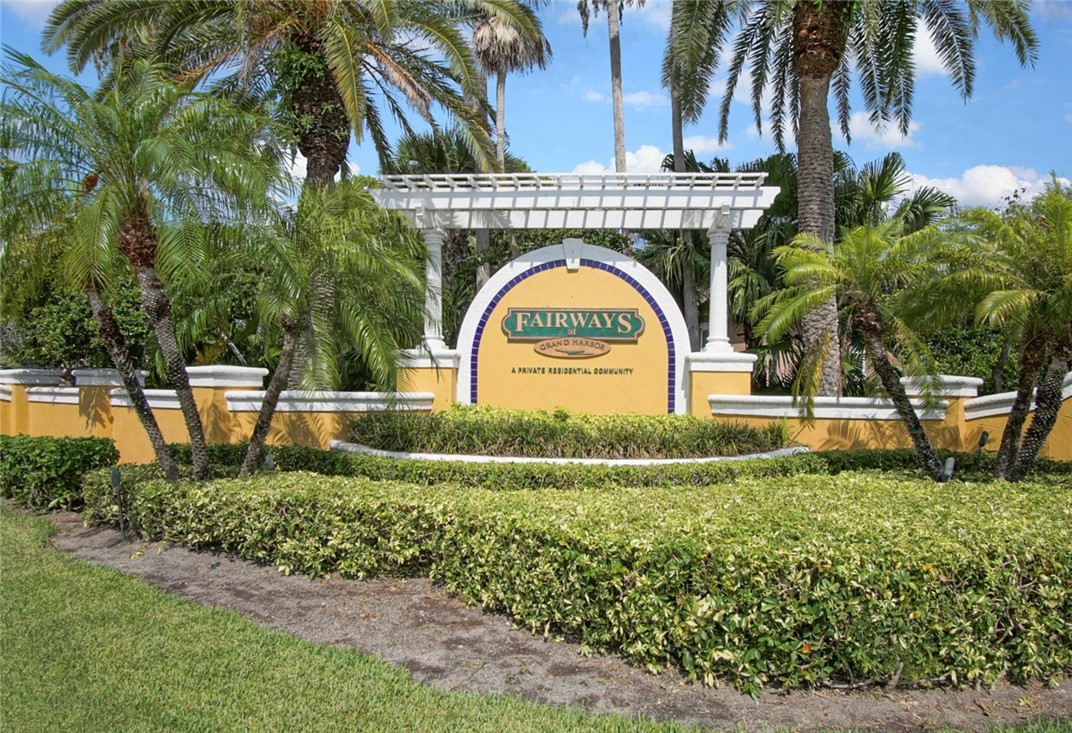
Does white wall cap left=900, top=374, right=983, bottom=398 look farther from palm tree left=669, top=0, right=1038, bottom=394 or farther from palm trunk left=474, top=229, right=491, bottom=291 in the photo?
A: palm trunk left=474, top=229, right=491, bottom=291

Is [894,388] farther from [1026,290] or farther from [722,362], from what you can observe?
[722,362]

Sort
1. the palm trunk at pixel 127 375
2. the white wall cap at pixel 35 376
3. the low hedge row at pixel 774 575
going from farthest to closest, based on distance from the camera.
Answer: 1. the white wall cap at pixel 35 376
2. the palm trunk at pixel 127 375
3. the low hedge row at pixel 774 575

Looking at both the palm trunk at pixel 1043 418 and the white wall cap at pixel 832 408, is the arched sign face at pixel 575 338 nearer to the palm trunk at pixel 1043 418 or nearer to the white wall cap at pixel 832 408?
the white wall cap at pixel 832 408

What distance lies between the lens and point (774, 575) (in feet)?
15.5

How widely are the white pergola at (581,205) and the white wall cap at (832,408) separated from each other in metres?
1.42

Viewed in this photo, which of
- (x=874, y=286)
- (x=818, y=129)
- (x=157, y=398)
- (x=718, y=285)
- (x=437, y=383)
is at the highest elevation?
(x=818, y=129)

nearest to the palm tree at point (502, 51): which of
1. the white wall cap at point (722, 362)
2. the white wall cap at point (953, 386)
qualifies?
the white wall cap at point (722, 362)

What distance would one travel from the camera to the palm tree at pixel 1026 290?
8.06m

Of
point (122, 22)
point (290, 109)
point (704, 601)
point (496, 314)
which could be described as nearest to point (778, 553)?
point (704, 601)

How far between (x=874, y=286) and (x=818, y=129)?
5.77 m

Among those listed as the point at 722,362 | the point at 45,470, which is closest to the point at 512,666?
the point at 45,470

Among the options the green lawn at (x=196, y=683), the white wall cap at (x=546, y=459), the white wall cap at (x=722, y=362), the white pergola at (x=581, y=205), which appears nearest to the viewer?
the green lawn at (x=196, y=683)

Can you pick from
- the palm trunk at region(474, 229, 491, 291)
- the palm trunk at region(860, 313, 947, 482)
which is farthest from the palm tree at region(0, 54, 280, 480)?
the palm trunk at region(474, 229, 491, 291)

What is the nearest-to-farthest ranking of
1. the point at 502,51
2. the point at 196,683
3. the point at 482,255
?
1. the point at 196,683
2. the point at 482,255
3. the point at 502,51
